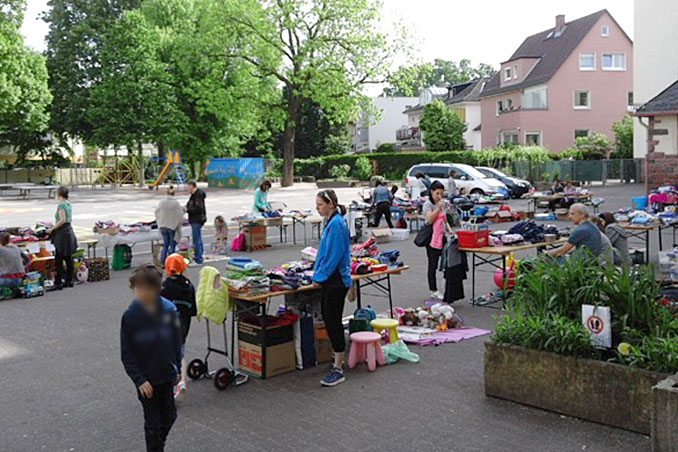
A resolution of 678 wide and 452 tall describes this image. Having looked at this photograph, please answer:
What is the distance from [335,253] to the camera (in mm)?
7508

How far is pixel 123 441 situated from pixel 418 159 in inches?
1978

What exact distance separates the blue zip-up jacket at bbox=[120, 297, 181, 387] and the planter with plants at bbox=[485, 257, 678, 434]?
3.21m

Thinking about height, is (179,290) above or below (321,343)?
above

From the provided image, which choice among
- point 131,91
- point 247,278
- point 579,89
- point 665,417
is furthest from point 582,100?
point 665,417

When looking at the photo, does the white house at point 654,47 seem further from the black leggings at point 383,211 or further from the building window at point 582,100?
the black leggings at point 383,211

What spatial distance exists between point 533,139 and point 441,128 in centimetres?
692

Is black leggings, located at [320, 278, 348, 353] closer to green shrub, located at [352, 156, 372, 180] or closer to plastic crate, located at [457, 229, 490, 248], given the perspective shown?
plastic crate, located at [457, 229, 490, 248]

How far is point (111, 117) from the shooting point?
1951 inches

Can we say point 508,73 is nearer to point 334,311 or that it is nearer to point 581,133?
point 581,133

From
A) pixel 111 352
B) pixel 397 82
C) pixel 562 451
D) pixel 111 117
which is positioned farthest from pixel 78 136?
→ pixel 562 451

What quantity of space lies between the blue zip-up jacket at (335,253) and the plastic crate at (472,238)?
3.94m

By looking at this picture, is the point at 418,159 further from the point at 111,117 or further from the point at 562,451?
the point at 562,451

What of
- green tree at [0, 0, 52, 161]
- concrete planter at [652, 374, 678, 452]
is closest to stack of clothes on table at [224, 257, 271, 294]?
concrete planter at [652, 374, 678, 452]

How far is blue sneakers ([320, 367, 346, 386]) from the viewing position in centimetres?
753
